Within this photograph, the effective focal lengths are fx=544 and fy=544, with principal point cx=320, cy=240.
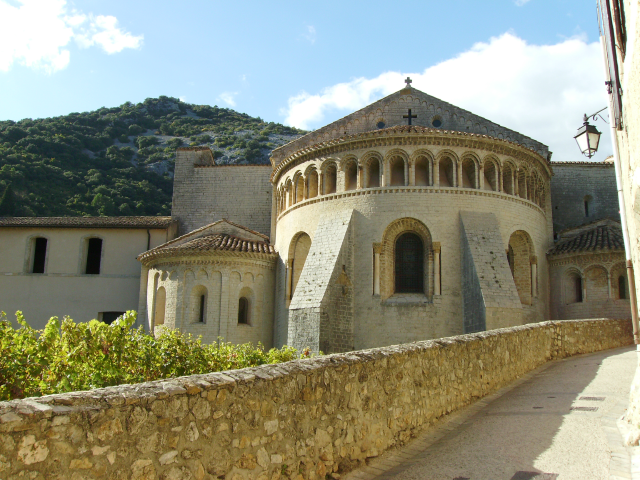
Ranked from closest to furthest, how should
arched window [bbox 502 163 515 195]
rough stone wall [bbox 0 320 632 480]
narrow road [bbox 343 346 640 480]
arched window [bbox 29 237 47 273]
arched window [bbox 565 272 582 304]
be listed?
rough stone wall [bbox 0 320 632 480]
narrow road [bbox 343 346 640 480]
arched window [bbox 502 163 515 195]
arched window [bbox 565 272 582 304]
arched window [bbox 29 237 47 273]

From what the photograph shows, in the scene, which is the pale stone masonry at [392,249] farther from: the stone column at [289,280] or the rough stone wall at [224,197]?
the rough stone wall at [224,197]

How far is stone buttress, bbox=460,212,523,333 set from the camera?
1673cm

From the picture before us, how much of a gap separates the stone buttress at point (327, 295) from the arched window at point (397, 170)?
2027 mm

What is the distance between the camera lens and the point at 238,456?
477 cm

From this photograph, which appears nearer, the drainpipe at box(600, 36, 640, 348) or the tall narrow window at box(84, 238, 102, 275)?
the drainpipe at box(600, 36, 640, 348)

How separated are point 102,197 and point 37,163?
8.81 metres

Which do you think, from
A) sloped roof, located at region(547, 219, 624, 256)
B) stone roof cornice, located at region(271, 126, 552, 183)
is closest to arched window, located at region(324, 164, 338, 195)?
stone roof cornice, located at region(271, 126, 552, 183)

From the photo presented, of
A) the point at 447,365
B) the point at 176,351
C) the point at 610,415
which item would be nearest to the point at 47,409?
the point at 176,351

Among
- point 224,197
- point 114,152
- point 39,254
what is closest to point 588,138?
point 224,197

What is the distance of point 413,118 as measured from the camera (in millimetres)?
22938

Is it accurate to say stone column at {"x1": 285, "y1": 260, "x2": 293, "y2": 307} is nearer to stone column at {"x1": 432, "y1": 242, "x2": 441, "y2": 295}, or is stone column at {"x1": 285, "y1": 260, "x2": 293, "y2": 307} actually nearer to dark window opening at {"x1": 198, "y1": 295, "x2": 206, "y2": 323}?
dark window opening at {"x1": 198, "y1": 295, "x2": 206, "y2": 323}

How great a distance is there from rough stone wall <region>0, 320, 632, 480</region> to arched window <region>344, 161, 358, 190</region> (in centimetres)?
1142

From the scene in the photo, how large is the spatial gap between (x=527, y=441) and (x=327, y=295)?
34.9 feet

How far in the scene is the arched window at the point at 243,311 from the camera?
2193 centimetres
